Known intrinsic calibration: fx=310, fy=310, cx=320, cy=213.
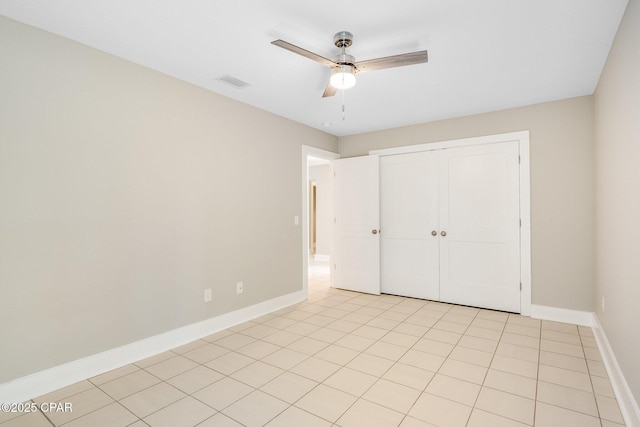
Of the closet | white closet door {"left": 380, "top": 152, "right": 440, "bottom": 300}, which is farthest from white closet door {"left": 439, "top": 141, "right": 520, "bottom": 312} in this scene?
white closet door {"left": 380, "top": 152, "right": 440, "bottom": 300}

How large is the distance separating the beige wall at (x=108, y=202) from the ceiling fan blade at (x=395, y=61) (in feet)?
5.91

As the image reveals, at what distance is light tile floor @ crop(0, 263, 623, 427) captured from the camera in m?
1.89

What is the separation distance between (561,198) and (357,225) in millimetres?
2590

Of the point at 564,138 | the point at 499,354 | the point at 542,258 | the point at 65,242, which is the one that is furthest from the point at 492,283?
the point at 65,242

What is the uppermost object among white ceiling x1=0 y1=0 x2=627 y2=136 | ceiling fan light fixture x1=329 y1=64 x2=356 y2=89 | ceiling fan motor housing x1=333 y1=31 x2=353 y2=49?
white ceiling x1=0 y1=0 x2=627 y2=136

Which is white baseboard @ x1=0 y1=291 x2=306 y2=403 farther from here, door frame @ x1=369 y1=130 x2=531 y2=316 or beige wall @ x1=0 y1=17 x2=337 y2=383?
door frame @ x1=369 y1=130 x2=531 y2=316

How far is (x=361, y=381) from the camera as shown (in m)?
2.29

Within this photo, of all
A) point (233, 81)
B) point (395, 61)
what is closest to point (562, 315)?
point (395, 61)

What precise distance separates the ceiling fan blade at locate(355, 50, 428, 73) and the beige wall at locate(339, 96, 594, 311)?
2.44m

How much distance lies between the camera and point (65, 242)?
7.39 feet

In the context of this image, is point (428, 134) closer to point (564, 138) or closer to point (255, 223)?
point (564, 138)

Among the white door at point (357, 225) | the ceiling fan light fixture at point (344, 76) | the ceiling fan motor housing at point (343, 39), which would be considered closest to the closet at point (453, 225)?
the white door at point (357, 225)

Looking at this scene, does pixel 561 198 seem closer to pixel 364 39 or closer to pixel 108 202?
pixel 364 39

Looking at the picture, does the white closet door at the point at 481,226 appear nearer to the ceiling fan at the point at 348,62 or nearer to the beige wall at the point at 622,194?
the beige wall at the point at 622,194
